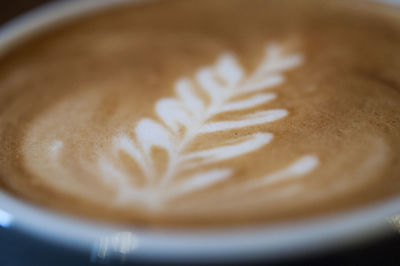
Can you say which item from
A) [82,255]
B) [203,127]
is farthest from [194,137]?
[82,255]

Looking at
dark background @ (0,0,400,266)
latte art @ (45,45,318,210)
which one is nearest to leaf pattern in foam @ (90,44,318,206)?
latte art @ (45,45,318,210)

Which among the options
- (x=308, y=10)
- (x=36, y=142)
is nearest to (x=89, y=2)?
(x=308, y=10)

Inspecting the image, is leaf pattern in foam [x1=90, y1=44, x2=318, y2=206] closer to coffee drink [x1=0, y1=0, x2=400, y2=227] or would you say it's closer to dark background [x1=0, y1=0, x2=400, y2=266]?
coffee drink [x1=0, y1=0, x2=400, y2=227]

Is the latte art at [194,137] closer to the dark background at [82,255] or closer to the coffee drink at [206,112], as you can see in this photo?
the coffee drink at [206,112]

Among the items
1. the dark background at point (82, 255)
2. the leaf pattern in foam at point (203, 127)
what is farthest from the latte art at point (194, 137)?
the dark background at point (82, 255)

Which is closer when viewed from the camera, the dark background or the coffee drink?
the dark background

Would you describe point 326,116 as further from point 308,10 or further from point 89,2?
point 89,2

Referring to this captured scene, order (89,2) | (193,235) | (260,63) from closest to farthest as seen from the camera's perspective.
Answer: (193,235), (260,63), (89,2)

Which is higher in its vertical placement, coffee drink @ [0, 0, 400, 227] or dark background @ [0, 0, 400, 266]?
coffee drink @ [0, 0, 400, 227]

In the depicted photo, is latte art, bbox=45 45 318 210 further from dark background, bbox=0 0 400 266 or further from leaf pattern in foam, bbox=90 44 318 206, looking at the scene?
dark background, bbox=0 0 400 266
